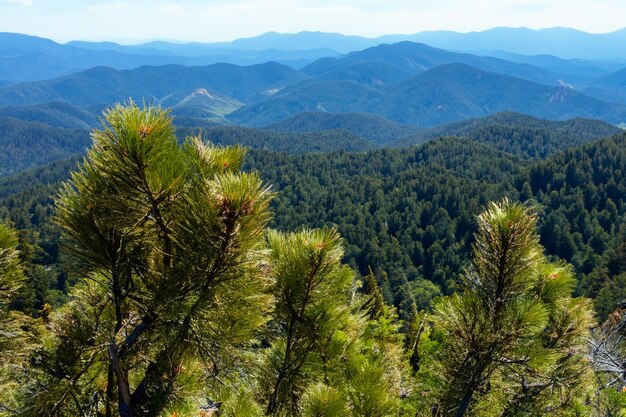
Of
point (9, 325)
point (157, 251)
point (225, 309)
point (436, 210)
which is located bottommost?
point (436, 210)

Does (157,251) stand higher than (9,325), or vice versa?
(157,251)

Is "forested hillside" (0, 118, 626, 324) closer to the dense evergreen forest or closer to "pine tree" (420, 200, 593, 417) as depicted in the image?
"pine tree" (420, 200, 593, 417)

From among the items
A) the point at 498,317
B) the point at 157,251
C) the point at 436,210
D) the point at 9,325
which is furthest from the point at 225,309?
the point at 436,210

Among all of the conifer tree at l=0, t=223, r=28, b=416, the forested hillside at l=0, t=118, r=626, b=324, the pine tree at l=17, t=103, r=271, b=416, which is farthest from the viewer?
the forested hillside at l=0, t=118, r=626, b=324

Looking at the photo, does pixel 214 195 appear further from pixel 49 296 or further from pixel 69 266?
pixel 49 296

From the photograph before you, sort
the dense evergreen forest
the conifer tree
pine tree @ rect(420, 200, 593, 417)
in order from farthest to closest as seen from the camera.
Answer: pine tree @ rect(420, 200, 593, 417) < the conifer tree < the dense evergreen forest

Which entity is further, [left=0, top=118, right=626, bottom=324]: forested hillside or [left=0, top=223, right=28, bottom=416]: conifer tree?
[left=0, top=118, right=626, bottom=324]: forested hillside

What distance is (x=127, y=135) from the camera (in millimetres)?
3508

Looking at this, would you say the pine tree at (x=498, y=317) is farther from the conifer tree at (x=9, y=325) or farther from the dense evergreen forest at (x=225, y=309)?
the conifer tree at (x=9, y=325)

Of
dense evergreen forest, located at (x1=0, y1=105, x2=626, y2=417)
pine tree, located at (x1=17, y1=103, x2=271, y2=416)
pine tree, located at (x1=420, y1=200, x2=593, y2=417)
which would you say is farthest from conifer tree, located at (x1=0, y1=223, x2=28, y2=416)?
pine tree, located at (x1=420, y1=200, x2=593, y2=417)

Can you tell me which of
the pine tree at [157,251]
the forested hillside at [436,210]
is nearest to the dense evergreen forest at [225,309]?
the pine tree at [157,251]

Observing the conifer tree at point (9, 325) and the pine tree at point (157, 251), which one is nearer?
the pine tree at point (157, 251)

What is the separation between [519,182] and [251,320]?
16969 cm

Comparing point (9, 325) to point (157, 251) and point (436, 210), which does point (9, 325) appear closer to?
point (157, 251)
